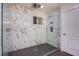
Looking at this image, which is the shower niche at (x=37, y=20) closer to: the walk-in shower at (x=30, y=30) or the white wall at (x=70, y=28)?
the walk-in shower at (x=30, y=30)

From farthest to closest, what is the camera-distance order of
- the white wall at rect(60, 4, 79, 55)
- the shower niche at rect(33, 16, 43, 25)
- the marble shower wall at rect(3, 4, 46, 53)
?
the shower niche at rect(33, 16, 43, 25) < the marble shower wall at rect(3, 4, 46, 53) < the white wall at rect(60, 4, 79, 55)

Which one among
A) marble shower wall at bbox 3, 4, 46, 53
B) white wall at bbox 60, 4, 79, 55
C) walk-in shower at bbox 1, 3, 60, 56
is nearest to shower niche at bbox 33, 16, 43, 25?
walk-in shower at bbox 1, 3, 60, 56

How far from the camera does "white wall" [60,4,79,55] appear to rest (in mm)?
2598

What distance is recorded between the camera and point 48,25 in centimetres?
455

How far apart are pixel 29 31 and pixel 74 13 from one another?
6.52 feet

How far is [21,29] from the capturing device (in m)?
3.40

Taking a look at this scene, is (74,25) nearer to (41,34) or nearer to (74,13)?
(74,13)

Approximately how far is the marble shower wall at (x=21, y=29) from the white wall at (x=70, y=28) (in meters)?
Result: 1.38

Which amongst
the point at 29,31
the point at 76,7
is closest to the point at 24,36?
the point at 29,31

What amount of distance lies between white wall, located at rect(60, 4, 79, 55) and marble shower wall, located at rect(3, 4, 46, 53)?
1383mm

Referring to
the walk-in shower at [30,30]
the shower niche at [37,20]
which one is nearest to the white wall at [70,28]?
the walk-in shower at [30,30]

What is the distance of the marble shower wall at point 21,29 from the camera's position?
2903mm

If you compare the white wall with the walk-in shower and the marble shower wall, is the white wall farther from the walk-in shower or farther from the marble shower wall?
the marble shower wall

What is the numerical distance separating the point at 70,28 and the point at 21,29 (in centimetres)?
186
